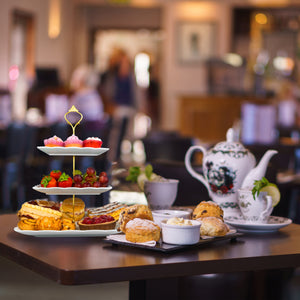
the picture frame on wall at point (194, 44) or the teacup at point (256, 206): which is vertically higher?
the picture frame on wall at point (194, 44)

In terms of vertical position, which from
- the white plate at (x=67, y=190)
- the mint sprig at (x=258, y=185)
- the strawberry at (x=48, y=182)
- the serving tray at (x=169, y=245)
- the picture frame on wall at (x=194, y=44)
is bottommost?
the serving tray at (x=169, y=245)

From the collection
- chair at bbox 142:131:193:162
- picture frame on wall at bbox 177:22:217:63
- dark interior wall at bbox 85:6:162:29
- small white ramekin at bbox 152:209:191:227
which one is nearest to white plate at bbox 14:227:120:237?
small white ramekin at bbox 152:209:191:227

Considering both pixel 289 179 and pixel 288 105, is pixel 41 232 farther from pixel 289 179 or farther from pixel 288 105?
pixel 288 105

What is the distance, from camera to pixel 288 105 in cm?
868

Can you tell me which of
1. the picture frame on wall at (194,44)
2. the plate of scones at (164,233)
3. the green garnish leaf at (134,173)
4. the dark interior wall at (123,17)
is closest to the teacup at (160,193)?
the green garnish leaf at (134,173)

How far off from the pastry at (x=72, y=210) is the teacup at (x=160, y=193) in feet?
1.01

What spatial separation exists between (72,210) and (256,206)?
0.51 meters

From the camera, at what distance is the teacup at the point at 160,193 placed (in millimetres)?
1896

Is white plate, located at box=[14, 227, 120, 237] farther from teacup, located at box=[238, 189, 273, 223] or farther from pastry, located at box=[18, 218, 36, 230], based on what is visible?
teacup, located at box=[238, 189, 273, 223]

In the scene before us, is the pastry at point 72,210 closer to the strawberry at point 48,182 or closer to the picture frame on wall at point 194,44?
the strawberry at point 48,182

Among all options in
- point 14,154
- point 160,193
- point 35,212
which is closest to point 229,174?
point 160,193

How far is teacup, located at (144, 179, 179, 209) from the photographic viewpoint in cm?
190

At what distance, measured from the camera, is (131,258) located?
4.47ft

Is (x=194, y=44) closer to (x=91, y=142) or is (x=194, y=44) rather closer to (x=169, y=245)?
(x=91, y=142)
